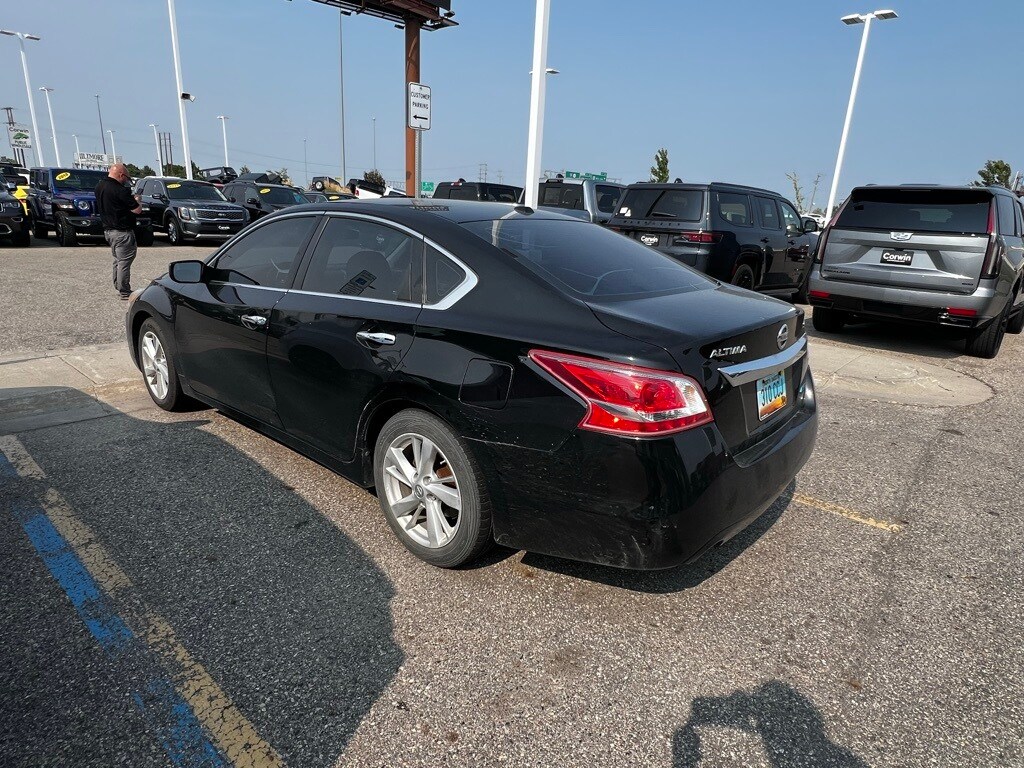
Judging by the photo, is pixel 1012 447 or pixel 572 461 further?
pixel 1012 447

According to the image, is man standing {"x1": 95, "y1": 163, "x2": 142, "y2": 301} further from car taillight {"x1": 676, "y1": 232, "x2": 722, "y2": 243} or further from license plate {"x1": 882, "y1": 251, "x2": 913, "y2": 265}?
license plate {"x1": 882, "y1": 251, "x2": 913, "y2": 265}

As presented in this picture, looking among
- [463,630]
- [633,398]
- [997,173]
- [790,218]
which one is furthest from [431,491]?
[997,173]

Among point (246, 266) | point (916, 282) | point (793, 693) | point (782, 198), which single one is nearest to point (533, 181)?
point (782, 198)

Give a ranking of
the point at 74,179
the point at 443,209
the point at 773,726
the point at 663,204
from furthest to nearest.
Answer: the point at 74,179
the point at 663,204
the point at 443,209
the point at 773,726

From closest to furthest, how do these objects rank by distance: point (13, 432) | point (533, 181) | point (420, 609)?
1. point (420, 609)
2. point (13, 432)
3. point (533, 181)

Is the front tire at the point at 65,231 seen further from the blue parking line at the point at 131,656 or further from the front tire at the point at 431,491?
the front tire at the point at 431,491

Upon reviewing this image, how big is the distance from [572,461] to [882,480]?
274 cm

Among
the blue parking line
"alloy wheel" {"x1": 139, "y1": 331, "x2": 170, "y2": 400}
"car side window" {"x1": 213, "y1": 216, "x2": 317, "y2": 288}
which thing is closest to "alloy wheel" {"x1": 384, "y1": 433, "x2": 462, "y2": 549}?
the blue parking line

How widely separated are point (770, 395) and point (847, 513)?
133 cm

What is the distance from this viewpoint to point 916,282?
272 inches

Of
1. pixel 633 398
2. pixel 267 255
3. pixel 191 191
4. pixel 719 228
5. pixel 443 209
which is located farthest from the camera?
pixel 191 191

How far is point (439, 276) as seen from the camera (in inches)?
112

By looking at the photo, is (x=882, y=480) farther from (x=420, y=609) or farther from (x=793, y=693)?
(x=420, y=609)

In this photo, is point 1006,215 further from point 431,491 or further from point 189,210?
point 189,210
